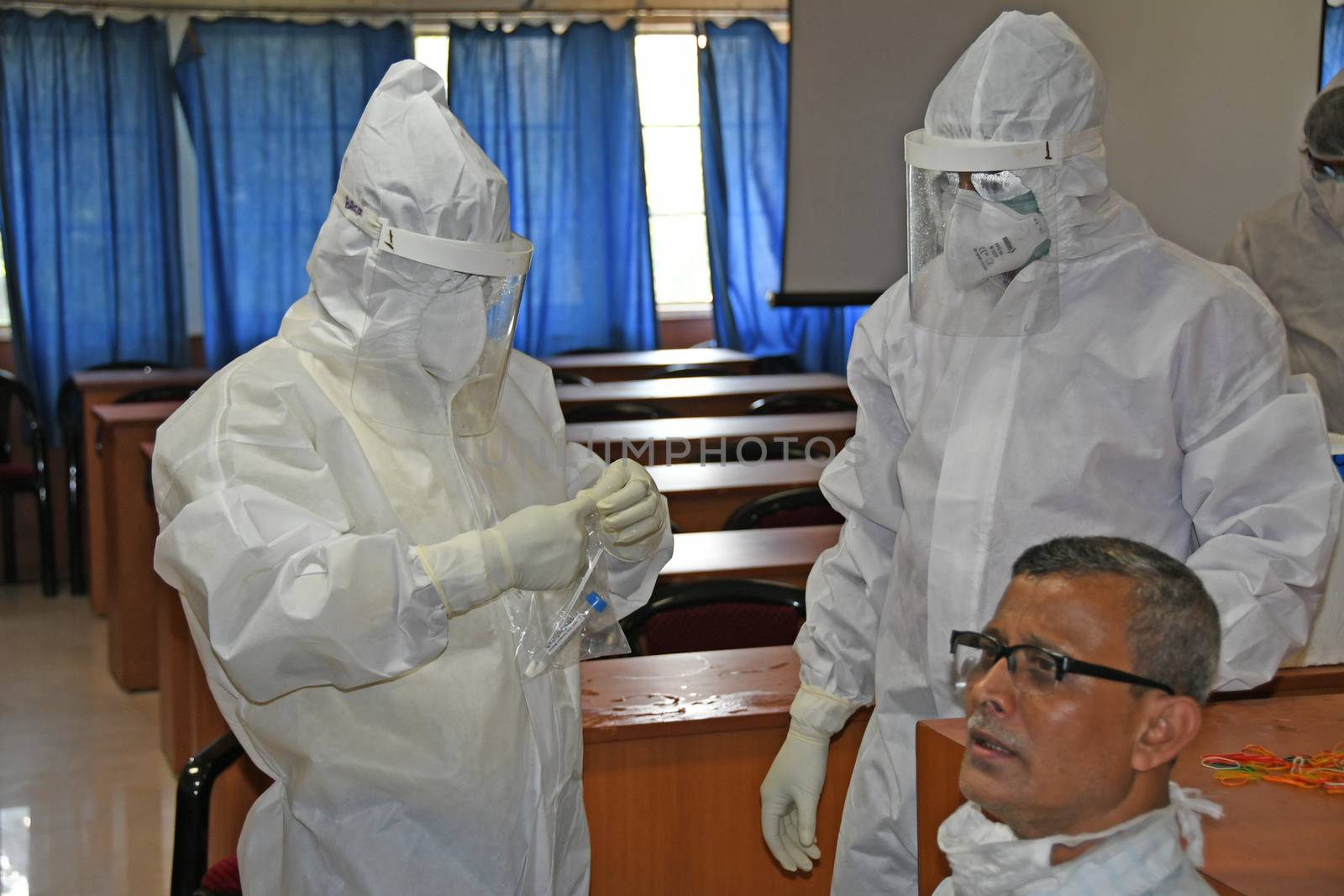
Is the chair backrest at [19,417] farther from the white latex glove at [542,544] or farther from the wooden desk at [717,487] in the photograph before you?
the white latex glove at [542,544]

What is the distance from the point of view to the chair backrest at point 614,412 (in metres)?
4.85

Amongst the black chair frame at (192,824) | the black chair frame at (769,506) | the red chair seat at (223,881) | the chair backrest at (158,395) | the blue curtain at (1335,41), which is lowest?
the red chair seat at (223,881)

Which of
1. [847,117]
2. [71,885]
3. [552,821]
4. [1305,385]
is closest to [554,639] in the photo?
[552,821]

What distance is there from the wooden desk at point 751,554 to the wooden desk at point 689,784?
62cm

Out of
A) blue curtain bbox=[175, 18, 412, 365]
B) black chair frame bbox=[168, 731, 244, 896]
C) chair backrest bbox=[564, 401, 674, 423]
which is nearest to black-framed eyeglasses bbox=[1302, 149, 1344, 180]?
black chair frame bbox=[168, 731, 244, 896]

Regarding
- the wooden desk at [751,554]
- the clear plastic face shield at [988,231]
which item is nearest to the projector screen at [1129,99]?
the wooden desk at [751,554]

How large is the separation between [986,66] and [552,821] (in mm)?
938

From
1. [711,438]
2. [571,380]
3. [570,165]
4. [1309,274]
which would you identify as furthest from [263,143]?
[1309,274]

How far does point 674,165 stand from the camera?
Answer: 708cm

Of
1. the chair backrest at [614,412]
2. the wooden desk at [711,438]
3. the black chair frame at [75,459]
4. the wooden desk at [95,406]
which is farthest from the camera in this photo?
the black chair frame at [75,459]

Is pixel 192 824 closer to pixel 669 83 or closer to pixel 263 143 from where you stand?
pixel 263 143

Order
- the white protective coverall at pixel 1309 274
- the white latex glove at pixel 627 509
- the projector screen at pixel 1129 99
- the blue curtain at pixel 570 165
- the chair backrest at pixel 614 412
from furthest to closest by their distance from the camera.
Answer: the blue curtain at pixel 570 165, the chair backrest at pixel 614 412, the projector screen at pixel 1129 99, the white protective coverall at pixel 1309 274, the white latex glove at pixel 627 509

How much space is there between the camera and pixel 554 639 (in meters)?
1.52

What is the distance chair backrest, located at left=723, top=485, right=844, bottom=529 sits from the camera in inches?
128
